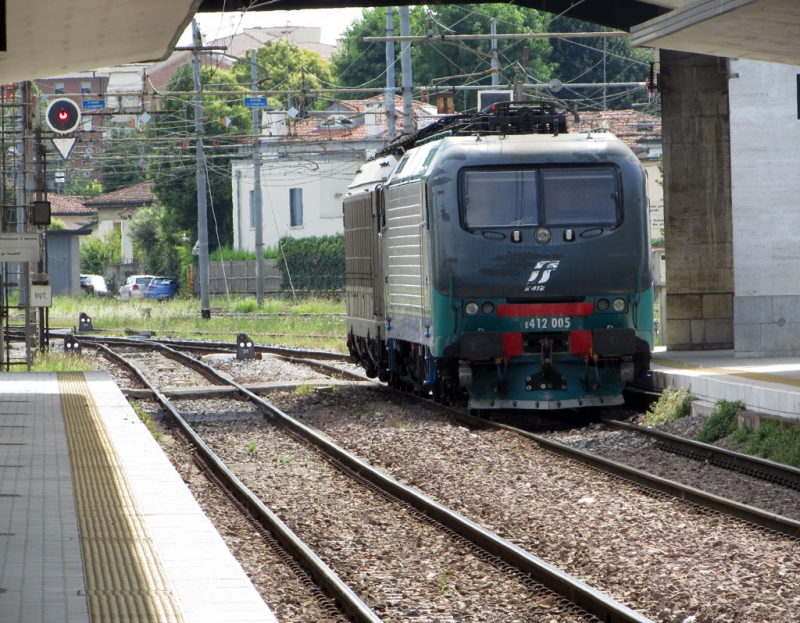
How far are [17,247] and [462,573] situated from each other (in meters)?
15.3

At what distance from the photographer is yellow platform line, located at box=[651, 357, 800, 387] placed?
45.6ft

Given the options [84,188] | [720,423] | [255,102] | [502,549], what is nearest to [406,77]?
[255,102]

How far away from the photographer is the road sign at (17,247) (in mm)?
21062

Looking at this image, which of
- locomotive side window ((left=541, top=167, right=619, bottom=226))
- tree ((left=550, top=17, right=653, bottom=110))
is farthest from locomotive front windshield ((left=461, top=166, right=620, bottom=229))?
tree ((left=550, top=17, right=653, bottom=110))

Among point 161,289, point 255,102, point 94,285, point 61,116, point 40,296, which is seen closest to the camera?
point 40,296

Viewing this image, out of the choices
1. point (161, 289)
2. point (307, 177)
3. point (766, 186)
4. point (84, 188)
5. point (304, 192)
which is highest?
point (84, 188)

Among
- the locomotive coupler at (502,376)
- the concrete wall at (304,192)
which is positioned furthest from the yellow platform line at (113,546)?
the concrete wall at (304,192)

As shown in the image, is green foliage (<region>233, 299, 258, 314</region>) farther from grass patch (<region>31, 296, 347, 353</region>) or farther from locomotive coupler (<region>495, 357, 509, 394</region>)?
locomotive coupler (<region>495, 357, 509, 394</region>)

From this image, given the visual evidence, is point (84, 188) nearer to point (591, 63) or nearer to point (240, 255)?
point (591, 63)

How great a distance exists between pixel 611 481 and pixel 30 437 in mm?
5804

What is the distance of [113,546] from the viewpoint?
7.23m

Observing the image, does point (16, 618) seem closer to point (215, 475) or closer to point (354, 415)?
point (215, 475)

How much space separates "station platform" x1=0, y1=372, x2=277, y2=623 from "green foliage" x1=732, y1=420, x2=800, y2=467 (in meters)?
5.36

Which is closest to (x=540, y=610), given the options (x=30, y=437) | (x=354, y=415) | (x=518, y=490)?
(x=518, y=490)
